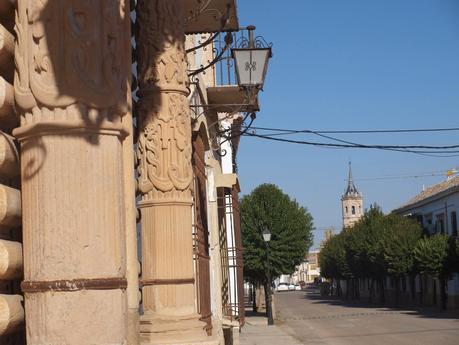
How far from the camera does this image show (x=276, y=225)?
1874 inches

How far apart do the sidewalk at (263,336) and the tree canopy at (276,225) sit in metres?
11.1

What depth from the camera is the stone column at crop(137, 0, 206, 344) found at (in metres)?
6.82

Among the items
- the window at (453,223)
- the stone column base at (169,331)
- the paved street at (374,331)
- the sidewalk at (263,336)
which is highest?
the window at (453,223)

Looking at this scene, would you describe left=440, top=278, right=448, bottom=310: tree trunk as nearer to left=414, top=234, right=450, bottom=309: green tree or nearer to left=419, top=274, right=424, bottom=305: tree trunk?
left=414, top=234, right=450, bottom=309: green tree

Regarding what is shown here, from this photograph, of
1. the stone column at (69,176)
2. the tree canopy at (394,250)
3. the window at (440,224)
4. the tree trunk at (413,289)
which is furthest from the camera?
the tree trunk at (413,289)

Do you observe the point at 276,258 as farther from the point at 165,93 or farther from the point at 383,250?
the point at 165,93

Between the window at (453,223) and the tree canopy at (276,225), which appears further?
the window at (453,223)

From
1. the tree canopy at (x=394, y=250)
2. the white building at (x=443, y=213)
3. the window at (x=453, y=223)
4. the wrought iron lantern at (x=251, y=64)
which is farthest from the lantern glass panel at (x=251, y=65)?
the window at (x=453, y=223)

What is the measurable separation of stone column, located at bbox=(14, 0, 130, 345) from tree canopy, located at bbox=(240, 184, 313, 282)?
1646 inches

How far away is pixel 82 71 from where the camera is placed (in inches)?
149

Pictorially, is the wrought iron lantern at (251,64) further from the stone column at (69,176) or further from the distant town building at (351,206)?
the distant town building at (351,206)

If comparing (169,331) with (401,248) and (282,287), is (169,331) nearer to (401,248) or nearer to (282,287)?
(401,248)

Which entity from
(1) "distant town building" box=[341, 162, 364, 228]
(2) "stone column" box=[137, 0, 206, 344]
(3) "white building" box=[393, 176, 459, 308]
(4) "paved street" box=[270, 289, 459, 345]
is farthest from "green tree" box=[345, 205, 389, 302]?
(1) "distant town building" box=[341, 162, 364, 228]

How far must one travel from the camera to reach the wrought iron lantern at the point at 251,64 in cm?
1149
